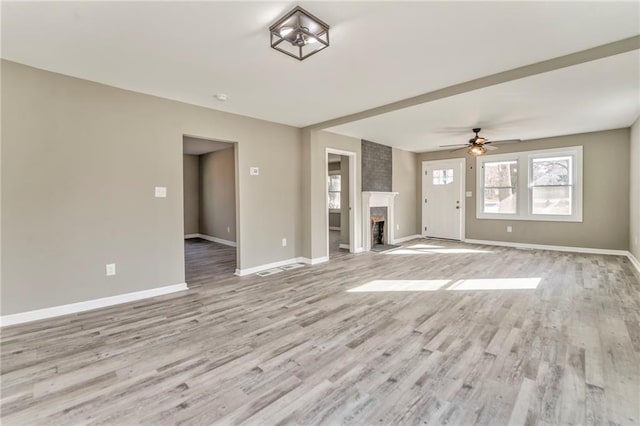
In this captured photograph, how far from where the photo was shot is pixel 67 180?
9.97ft

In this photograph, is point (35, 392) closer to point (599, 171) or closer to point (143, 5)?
point (143, 5)

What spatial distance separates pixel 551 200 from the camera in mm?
6262

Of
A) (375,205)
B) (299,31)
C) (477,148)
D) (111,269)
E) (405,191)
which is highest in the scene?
(299,31)

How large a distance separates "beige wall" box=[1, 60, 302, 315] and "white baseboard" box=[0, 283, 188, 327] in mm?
57

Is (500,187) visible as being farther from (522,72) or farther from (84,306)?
(84,306)

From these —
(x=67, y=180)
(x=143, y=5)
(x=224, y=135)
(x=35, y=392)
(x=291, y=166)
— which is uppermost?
(x=143, y=5)

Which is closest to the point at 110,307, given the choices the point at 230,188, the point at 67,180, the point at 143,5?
the point at 67,180

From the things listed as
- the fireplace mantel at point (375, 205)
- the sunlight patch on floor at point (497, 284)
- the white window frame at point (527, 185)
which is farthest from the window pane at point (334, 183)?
the sunlight patch on floor at point (497, 284)

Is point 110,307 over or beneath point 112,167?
beneath

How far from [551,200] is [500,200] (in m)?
0.96

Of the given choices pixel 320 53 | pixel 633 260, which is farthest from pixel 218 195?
pixel 633 260

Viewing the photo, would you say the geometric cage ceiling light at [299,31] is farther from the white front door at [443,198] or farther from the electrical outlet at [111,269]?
the white front door at [443,198]

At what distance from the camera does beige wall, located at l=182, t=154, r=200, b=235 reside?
8445 mm

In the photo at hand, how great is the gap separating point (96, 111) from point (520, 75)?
4.49 metres
